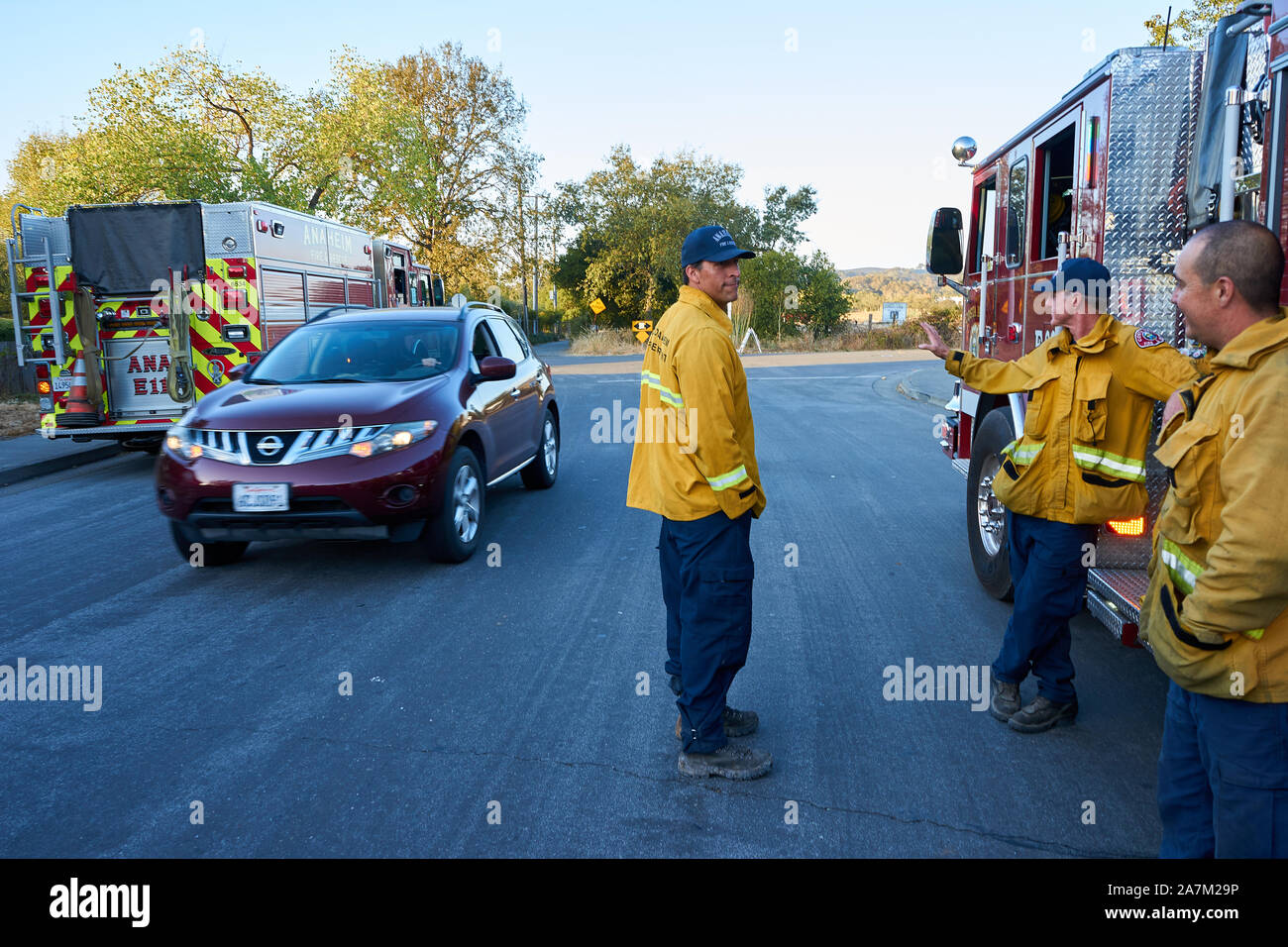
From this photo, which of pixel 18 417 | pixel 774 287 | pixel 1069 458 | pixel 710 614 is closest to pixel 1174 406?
pixel 1069 458

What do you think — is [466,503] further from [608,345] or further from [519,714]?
[608,345]

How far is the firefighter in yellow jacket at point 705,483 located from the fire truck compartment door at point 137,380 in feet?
30.3

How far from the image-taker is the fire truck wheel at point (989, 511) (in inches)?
207

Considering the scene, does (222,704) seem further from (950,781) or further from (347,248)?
(347,248)

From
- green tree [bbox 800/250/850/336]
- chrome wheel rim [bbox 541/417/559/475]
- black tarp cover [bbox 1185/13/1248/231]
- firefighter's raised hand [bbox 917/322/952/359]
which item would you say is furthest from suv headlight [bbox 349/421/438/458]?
green tree [bbox 800/250/850/336]

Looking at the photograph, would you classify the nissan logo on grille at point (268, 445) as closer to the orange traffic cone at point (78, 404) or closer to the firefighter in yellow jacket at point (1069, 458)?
the firefighter in yellow jacket at point (1069, 458)

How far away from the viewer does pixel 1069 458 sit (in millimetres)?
3607

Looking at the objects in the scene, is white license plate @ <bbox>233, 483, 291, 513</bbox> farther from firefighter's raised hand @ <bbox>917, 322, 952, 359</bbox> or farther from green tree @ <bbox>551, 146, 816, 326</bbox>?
green tree @ <bbox>551, 146, 816, 326</bbox>

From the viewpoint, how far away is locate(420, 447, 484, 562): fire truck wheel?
6.23m

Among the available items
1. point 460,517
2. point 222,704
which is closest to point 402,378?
point 460,517

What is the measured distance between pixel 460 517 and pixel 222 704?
252 centimetres

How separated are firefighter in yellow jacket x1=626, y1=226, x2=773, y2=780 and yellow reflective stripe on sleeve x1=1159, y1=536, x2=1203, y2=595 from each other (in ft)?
Result: 4.46

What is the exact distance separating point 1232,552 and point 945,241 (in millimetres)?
5181
